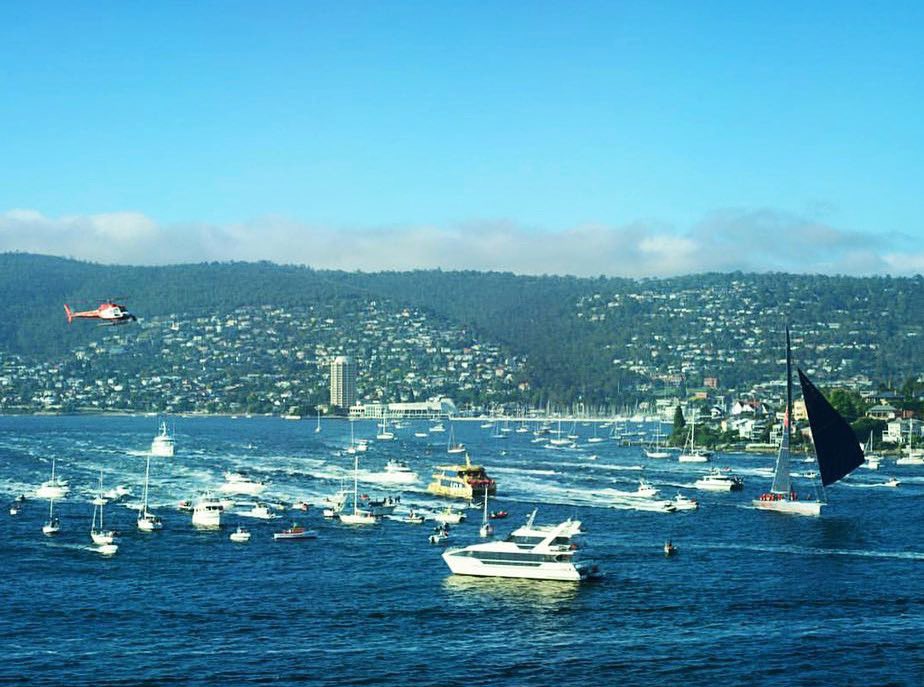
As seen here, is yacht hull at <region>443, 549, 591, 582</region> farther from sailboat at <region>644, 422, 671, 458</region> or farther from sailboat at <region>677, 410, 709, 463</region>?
sailboat at <region>644, 422, 671, 458</region>

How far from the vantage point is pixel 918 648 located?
50531 millimetres

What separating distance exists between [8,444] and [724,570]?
135m

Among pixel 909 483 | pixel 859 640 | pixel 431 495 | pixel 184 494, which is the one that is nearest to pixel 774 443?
pixel 909 483

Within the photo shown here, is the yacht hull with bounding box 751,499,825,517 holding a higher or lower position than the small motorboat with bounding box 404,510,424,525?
higher

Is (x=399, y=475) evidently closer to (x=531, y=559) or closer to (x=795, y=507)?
(x=795, y=507)

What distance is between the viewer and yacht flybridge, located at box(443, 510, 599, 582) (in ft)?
211

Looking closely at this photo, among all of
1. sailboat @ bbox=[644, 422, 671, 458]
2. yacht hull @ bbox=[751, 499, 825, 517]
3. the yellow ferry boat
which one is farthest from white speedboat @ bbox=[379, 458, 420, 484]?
sailboat @ bbox=[644, 422, 671, 458]

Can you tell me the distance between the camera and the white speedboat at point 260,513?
88438 millimetres

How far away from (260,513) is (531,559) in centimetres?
2953

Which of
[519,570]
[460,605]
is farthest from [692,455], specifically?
[460,605]

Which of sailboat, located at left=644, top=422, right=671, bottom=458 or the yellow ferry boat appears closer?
the yellow ferry boat

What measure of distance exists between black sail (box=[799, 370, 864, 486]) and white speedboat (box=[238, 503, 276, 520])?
140 ft

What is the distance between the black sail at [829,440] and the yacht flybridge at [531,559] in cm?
4273

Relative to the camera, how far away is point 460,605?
2291 inches
